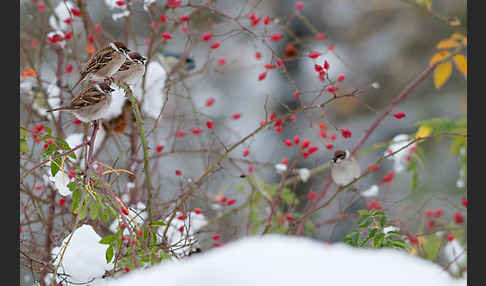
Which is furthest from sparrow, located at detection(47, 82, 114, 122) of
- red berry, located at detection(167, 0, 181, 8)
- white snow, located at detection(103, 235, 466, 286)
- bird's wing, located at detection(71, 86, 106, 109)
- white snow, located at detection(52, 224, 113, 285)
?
white snow, located at detection(103, 235, 466, 286)

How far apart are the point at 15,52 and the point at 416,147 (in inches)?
45.1

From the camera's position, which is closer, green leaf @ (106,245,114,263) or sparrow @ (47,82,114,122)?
green leaf @ (106,245,114,263)

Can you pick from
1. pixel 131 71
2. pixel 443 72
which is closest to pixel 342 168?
pixel 443 72

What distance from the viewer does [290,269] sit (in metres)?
0.47

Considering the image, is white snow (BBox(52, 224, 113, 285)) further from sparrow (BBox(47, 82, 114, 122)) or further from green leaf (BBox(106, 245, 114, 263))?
sparrow (BBox(47, 82, 114, 122))

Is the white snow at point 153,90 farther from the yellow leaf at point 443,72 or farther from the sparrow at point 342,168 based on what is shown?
the yellow leaf at point 443,72

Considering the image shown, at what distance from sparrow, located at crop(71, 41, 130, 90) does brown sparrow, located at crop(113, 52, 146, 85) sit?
0.01 meters

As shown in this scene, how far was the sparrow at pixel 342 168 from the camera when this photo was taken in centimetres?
167

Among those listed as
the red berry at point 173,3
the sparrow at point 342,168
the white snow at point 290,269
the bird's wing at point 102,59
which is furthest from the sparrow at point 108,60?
the sparrow at point 342,168

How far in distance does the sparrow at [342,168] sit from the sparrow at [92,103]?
0.83 meters

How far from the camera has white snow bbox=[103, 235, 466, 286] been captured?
18.1 inches

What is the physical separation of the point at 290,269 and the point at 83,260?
0.54 metres

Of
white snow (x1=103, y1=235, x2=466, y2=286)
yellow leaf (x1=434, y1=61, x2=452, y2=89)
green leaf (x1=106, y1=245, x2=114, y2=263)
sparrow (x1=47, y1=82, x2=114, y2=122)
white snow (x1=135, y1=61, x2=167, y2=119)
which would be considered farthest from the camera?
yellow leaf (x1=434, y1=61, x2=452, y2=89)

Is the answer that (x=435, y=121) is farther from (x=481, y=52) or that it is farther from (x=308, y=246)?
(x=308, y=246)
